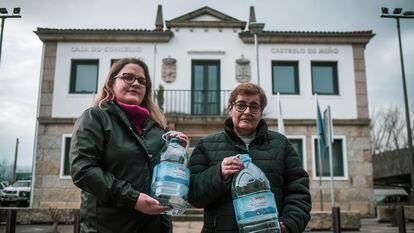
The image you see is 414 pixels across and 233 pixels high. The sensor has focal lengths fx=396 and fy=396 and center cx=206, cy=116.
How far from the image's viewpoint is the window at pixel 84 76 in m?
15.6

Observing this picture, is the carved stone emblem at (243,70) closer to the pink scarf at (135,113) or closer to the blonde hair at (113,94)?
the blonde hair at (113,94)

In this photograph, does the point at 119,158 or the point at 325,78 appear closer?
the point at 119,158

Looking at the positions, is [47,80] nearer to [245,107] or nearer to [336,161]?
[336,161]

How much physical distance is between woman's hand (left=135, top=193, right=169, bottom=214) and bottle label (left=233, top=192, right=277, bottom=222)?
1.43 feet

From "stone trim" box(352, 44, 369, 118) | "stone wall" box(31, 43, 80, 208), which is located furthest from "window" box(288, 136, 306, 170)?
"stone wall" box(31, 43, 80, 208)

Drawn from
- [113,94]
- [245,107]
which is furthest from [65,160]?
[245,107]

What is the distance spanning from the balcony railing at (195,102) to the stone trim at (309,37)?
8.14 ft

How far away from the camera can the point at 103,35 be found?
1570cm

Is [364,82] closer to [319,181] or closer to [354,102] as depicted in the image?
[354,102]

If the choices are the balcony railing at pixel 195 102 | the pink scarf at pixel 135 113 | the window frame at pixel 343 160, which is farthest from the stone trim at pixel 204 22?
the pink scarf at pixel 135 113

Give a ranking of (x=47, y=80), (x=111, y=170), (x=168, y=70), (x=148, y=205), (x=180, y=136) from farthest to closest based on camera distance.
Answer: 1. (x=168, y=70)
2. (x=47, y=80)
3. (x=180, y=136)
4. (x=111, y=170)
5. (x=148, y=205)

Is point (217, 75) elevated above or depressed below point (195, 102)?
above

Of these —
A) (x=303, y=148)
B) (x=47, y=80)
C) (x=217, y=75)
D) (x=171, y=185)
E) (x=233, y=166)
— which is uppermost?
(x=217, y=75)

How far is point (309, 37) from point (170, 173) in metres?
14.7
